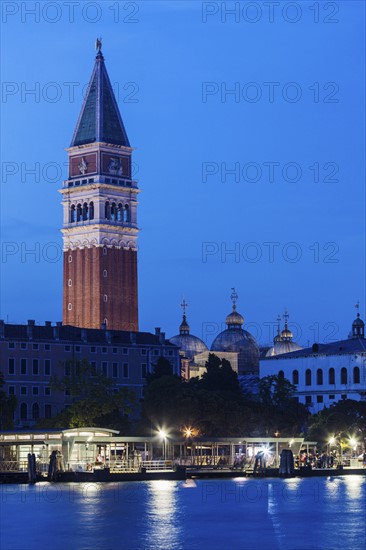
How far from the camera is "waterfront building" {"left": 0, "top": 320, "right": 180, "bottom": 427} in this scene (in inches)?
5354

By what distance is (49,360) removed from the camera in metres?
138

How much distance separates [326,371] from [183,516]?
82480mm

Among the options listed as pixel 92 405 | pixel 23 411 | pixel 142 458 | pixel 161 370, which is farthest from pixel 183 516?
pixel 23 411

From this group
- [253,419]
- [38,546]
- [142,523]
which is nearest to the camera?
[38,546]

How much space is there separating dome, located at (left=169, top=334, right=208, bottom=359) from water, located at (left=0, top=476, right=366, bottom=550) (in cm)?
10153

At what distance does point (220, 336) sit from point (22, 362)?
61.3 meters

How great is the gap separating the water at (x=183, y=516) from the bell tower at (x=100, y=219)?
3262 inches

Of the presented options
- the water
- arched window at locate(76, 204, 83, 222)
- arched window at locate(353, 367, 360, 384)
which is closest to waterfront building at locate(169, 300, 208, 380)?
arched window at locate(76, 204, 83, 222)

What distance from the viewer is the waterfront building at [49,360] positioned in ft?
446

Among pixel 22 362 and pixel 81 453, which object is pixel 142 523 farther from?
pixel 22 362

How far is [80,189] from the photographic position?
7032 inches

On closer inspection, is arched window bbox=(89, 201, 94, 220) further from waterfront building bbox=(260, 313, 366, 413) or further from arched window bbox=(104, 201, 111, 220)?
waterfront building bbox=(260, 313, 366, 413)

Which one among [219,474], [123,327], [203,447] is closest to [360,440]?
[203,447]

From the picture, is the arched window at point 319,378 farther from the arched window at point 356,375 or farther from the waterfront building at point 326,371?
the arched window at point 356,375
